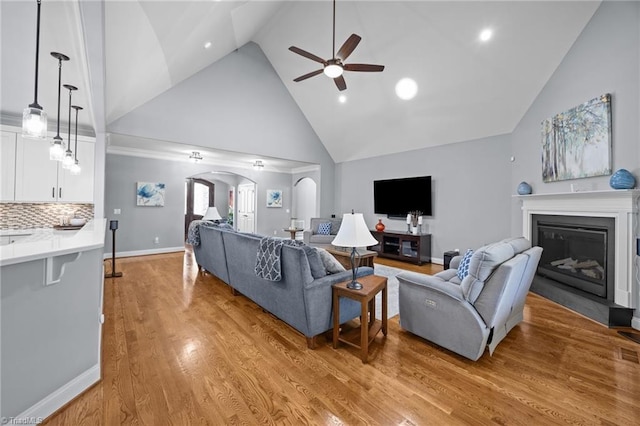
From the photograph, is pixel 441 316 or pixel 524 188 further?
pixel 524 188

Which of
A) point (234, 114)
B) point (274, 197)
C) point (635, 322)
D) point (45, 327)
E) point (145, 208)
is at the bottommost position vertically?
point (635, 322)

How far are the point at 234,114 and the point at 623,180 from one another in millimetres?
6403

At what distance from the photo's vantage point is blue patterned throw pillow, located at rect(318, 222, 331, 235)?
22.3ft

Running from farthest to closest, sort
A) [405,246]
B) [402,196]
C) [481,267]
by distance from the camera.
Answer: [402,196], [405,246], [481,267]

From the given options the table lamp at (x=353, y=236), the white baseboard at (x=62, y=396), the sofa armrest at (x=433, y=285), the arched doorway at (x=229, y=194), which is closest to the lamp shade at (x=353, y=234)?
the table lamp at (x=353, y=236)

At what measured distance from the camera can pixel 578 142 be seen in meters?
3.38

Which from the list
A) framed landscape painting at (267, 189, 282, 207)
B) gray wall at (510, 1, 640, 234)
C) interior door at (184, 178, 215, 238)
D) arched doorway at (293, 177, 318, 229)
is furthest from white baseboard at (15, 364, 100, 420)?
interior door at (184, 178, 215, 238)

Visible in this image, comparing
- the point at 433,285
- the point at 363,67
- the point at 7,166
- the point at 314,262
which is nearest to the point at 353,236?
the point at 314,262

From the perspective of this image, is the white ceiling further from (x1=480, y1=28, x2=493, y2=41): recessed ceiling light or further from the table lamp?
the table lamp

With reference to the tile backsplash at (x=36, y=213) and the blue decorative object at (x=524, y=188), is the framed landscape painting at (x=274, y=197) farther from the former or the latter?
the blue decorative object at (x=524, y=188)

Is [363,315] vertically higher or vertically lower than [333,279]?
lower

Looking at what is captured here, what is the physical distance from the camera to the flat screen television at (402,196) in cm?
605

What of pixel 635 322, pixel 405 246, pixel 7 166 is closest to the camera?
pixel 635 322

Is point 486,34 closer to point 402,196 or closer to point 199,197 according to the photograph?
point 402,196
